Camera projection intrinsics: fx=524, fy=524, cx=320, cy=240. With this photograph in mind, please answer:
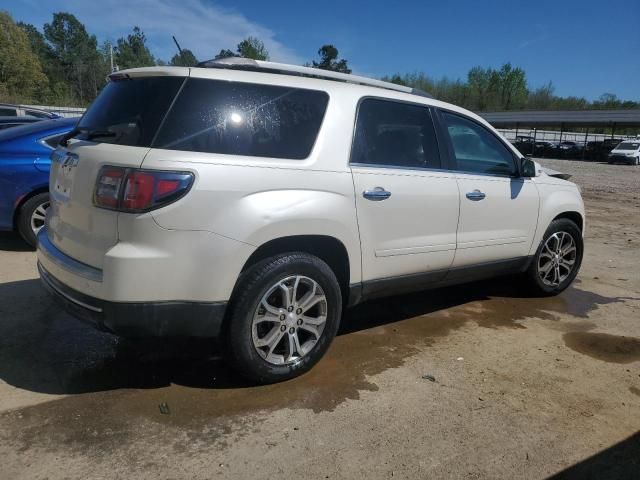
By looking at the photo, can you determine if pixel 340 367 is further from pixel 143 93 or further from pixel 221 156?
pixel 143 93

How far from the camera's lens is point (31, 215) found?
584 centimetres

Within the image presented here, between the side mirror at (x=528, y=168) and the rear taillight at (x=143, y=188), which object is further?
the side mirror at (x=528, y=168)

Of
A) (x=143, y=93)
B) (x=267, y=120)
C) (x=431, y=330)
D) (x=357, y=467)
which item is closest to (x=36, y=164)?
(x=143, y=93)

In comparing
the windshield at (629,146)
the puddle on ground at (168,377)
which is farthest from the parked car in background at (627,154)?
the puddle on ground at (168,377)

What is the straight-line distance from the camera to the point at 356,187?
3428 millimetres

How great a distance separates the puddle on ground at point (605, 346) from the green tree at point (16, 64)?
6878 cm

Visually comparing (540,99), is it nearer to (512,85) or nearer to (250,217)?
(512,85)

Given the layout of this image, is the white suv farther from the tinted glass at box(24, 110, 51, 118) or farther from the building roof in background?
the building roof in background

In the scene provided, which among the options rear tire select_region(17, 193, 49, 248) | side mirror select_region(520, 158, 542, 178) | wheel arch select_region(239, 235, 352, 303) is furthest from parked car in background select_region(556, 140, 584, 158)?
wheel arch select_region(239, 235, 352, 303)

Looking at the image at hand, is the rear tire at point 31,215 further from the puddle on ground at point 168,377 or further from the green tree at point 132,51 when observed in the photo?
the green tree at point 132,51

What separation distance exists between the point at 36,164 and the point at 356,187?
4130 millimetres

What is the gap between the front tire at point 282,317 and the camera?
3.04 m

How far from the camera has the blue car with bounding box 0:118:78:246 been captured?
5.70m

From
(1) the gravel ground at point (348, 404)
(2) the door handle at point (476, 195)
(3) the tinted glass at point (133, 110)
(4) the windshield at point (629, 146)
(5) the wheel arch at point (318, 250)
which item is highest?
(4) the windshield at point (629, 146)
